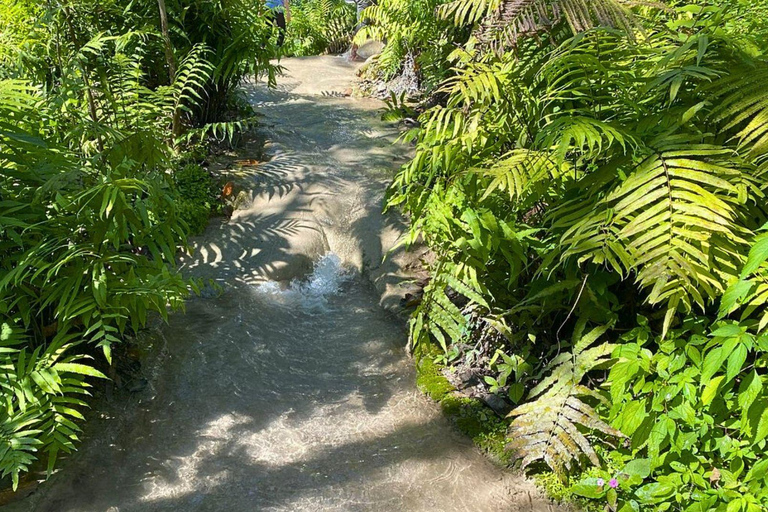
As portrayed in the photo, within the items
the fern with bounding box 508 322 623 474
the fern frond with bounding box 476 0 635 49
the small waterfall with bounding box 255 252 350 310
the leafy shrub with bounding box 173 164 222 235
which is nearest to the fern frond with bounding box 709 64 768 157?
the fern frond with bounding box 476 0 635 49

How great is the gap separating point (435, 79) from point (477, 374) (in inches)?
166

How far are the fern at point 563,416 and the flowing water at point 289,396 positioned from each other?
229mm

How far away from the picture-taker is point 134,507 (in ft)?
9.55

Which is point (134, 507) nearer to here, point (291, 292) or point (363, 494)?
point (363, 494)

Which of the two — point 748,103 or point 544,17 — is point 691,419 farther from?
point 544,17

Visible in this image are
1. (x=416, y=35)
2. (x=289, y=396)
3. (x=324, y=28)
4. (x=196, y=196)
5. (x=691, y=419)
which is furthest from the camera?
(x=324, y=28)

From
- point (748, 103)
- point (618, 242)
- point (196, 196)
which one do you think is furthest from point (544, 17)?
point (196, 196)

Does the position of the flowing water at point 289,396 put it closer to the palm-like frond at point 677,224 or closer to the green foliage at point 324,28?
the palm-like frond at point 677,224

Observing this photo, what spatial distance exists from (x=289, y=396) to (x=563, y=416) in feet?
5.53

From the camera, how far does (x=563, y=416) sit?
9.70ft

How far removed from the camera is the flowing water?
3021mm

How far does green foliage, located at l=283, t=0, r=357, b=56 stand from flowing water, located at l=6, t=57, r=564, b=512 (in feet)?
24.0

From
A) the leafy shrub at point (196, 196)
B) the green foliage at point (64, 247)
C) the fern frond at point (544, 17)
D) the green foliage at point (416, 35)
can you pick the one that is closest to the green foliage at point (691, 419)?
the fern frond at point (544, 17)

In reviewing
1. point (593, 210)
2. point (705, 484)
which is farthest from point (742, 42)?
point (705, 484)
